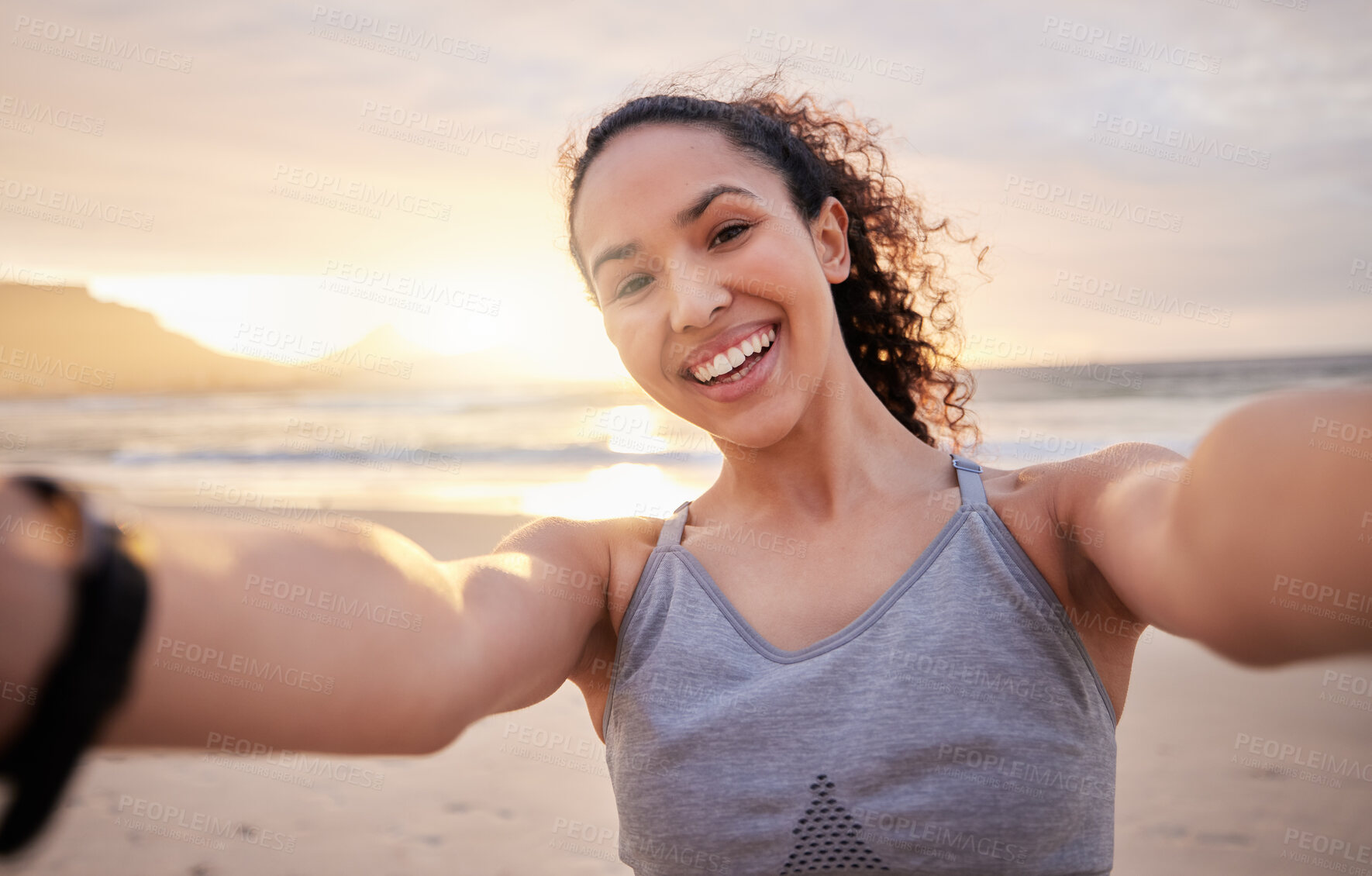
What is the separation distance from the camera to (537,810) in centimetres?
388

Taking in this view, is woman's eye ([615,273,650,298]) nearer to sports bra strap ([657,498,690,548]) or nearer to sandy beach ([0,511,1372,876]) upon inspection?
sports bra strap ([657,498,690,548])

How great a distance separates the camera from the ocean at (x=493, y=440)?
11.4m

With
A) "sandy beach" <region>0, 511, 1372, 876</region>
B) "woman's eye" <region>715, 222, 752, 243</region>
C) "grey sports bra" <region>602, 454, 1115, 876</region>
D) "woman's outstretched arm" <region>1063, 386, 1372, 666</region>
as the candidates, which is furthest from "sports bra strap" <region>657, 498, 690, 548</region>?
"sandy beach" <region>0, 511, 1372, 876</region>

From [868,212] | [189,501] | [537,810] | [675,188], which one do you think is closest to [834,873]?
[675,188]

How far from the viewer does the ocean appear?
37.5 ft

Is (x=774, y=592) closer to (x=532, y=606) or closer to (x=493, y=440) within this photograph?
(x=532, y=606)

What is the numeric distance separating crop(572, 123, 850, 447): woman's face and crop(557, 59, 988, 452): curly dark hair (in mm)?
122

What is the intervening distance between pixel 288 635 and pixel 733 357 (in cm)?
115

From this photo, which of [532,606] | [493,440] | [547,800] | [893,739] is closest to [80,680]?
[532,606]

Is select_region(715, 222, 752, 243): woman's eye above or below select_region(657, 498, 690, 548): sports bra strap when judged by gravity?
above

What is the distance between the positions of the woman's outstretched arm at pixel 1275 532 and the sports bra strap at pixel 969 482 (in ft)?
1.47

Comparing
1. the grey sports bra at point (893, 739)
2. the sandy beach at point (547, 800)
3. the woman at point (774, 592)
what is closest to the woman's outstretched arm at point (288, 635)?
the woman at point (774, 592)

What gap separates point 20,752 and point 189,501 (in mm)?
12571

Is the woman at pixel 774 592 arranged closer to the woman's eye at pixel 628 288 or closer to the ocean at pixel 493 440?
the woman's eye at pixel 628 288
